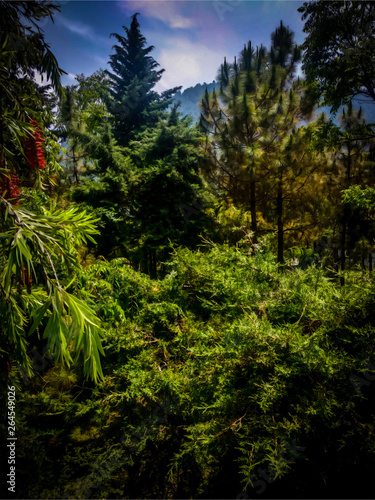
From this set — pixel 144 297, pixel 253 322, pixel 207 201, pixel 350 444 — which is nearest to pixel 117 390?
pixel 144 297

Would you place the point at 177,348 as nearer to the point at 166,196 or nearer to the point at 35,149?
the point at 35,149

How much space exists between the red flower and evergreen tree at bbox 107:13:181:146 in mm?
13527

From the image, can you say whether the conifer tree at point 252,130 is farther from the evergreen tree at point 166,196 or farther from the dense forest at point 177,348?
the dense forest at point 177,348

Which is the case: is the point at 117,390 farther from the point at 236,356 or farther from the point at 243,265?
the point at 243,265

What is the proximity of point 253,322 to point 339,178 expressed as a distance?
8.95 meters

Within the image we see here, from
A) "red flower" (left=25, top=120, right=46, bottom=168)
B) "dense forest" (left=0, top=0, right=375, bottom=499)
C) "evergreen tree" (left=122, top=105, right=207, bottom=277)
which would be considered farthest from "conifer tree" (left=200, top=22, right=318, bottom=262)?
"red flower" (left=25, top=120, right=46, bottom=168)

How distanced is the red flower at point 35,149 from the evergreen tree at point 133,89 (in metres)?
13.5

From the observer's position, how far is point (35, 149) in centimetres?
220

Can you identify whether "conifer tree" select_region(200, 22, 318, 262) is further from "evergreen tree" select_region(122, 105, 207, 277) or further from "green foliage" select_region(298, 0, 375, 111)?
"green foliage" select_region(298, 0, 375, 111)

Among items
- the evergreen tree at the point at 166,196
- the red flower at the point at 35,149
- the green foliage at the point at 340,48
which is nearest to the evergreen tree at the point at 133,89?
the evergreen tree at the point at 166,196

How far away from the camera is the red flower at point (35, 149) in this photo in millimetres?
2150

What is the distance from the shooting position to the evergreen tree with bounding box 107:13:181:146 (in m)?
14.7

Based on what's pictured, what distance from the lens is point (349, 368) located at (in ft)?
5.44

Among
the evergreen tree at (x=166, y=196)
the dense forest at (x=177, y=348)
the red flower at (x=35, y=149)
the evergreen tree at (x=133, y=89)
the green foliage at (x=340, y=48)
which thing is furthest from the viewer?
the evergreen tree at (x=133, y=89)
